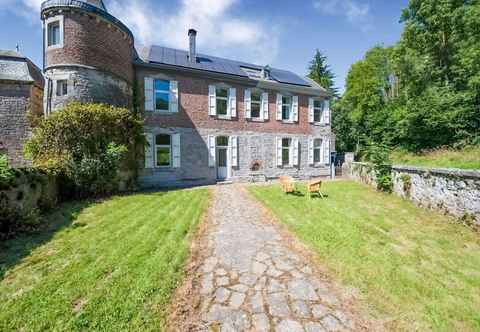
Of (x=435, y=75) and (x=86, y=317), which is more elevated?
(x=435, y=75)

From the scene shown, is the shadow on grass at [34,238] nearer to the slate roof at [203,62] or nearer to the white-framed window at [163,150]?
the white-framed window at [163,150]

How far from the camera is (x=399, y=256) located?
369cm

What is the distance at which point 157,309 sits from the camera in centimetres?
228

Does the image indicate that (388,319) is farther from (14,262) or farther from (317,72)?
(317,72)

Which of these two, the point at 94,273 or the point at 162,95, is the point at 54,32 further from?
the point at 94,273

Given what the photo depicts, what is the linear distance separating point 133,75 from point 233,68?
19.8 feet

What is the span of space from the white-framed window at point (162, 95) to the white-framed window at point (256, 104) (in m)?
4.84

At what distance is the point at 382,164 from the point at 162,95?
1048 centimetres

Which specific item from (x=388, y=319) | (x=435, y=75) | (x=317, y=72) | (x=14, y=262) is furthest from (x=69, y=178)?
(x=317, y=72)

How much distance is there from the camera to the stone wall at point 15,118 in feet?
33.7

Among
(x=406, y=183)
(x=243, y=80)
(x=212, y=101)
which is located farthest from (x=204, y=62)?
(x=406, y=183)

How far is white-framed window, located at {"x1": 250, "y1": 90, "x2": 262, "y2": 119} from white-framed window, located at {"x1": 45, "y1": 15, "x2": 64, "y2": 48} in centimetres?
904

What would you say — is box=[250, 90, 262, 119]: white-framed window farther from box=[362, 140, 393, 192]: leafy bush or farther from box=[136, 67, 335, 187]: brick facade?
box=[362, 140, 393, 192]: leafy bush

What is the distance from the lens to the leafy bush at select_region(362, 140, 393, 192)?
834cm
